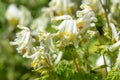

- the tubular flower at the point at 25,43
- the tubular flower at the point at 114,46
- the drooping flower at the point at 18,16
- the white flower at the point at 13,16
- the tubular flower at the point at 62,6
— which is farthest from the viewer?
the white flower at the point at 13,16

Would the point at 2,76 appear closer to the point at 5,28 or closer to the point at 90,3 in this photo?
the point at 5,28

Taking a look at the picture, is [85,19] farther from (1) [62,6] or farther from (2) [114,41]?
(1) [62,6]

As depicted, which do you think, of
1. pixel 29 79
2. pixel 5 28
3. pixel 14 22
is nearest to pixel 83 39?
pixel 29 79

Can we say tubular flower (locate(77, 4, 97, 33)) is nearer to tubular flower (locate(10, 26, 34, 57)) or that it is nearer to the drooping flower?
tubular flower (locate(10, 26, 34, 57))

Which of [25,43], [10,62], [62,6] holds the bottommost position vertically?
[10,62]

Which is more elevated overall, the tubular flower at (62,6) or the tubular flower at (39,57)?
the tubular flower at (62,6)

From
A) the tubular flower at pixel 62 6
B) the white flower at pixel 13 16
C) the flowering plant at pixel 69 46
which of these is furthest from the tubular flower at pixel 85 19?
the white flower at pixel 13 16

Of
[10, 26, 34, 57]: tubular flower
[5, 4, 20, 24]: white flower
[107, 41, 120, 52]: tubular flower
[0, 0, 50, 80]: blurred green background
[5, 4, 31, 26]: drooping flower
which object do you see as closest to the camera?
[107, 41, 120, 52]: tubular flower

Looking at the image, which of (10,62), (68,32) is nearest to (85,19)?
(68,32)

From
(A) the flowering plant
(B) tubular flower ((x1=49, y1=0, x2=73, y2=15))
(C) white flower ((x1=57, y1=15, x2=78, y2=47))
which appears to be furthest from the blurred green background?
(C) white flower ((x1=57, y1=15, x2=78, y2=47))

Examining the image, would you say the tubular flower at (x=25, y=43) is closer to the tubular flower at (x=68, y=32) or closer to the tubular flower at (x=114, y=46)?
the tubular flower at (x=68, y=32)
